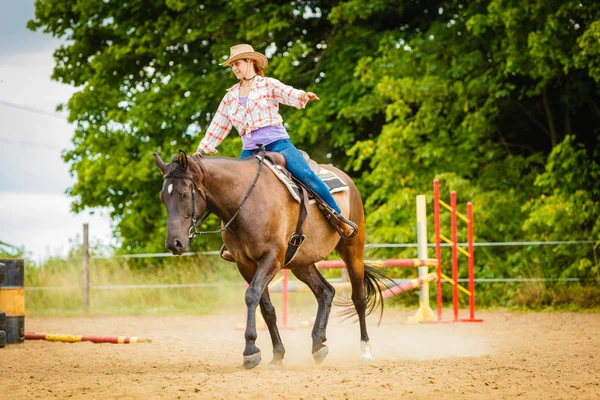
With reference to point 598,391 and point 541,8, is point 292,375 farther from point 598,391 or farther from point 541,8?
point 541,8

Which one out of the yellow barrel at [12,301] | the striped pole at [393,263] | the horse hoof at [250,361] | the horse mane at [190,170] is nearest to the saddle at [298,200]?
the horse mane at [190,170]

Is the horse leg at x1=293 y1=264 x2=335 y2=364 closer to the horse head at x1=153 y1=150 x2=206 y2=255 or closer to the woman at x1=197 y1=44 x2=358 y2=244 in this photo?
the woman at x1=197 y1=44 x2=358 y2=244

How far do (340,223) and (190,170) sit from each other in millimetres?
1771

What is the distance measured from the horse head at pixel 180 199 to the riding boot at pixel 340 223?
138 cm

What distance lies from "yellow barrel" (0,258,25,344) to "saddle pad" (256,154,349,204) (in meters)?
4.14

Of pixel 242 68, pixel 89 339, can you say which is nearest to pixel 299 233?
pixel 242 68

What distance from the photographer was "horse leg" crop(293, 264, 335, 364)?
25.3 feet

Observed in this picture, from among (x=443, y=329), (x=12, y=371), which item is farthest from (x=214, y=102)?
(x=12, y=371)

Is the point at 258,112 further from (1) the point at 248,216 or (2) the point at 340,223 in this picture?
(2) the point at 340,223

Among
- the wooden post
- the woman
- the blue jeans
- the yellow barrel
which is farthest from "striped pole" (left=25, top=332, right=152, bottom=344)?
the wooden post

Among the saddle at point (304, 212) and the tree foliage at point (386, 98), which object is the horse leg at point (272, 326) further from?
the tree foliage at point (386, 98)

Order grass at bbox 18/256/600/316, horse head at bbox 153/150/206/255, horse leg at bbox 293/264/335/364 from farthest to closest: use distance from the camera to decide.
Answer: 1. grass at bbox 18/256/600/316
2. horse leg at bbox 293/264/335/364
3. horse head at bbox 153/150/206/255

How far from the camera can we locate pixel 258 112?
7.33m

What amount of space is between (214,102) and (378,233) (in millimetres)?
5156
